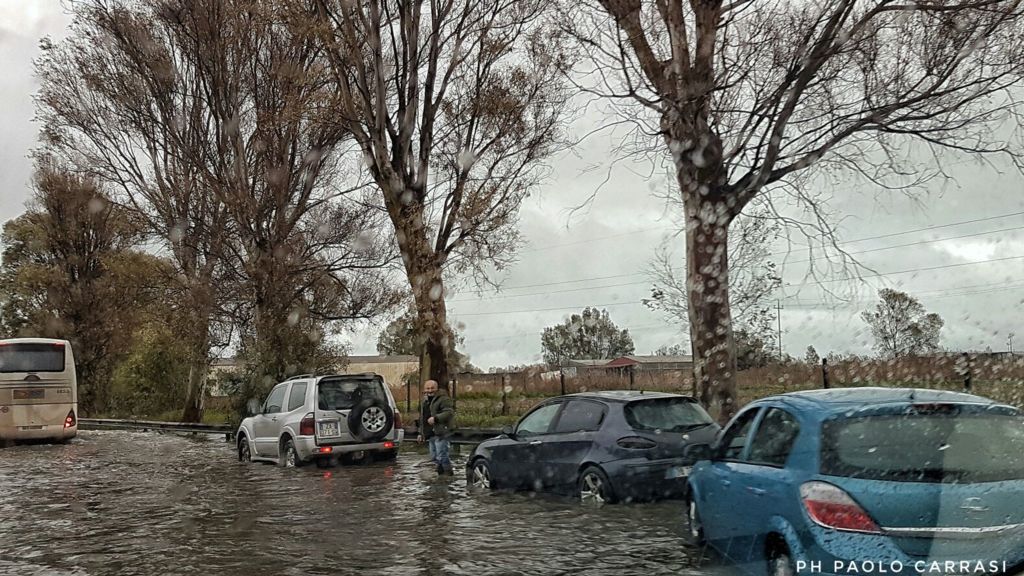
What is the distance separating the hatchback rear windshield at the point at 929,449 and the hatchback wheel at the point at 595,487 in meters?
5.30

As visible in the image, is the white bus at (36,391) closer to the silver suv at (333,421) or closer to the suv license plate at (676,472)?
the silver suv at (333,421)

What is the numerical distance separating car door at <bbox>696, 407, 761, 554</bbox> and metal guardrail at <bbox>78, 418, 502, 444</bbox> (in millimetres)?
11701

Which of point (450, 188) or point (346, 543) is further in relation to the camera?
point (450, 188)

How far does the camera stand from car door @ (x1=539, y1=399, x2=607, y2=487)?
1157 centimetres

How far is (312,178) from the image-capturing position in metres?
30.5

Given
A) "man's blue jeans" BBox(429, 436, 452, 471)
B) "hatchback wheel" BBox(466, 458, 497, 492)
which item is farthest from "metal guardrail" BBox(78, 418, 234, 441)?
"hatchback wheel" BBox(466, 458, 497, 492)

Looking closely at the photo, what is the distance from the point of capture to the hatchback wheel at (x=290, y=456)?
58.3 ft

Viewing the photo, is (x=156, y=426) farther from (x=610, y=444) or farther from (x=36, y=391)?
(x=610, y=444)

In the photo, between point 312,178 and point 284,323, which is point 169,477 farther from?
point 312,178

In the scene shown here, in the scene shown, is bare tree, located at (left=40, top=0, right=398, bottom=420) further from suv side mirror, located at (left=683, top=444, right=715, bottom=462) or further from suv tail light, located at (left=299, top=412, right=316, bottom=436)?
suv side mirror, located at (left=683, top=444, right=715, bottom=462)

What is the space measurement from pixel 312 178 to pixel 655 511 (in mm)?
22184

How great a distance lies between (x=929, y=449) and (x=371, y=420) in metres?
13.3

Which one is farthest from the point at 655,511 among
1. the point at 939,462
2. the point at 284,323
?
the point at 284,323

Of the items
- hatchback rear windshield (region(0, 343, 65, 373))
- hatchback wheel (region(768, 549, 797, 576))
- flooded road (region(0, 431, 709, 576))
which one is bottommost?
flooded road (region(0, 431, 709, 576))
